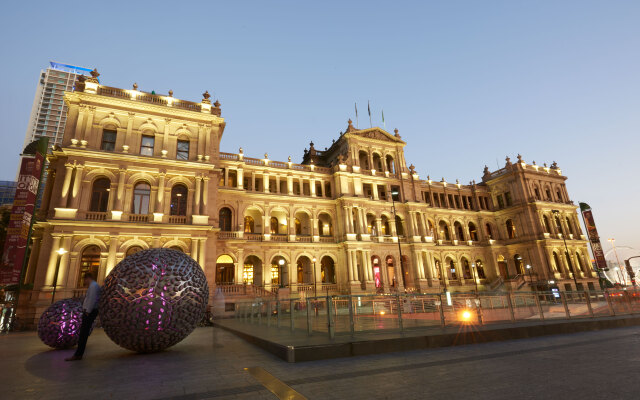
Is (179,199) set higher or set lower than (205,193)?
lower

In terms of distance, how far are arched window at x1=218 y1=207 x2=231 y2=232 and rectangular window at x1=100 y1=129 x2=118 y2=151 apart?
10.9 metres

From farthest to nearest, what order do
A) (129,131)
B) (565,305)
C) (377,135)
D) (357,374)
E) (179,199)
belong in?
(377,135)
(179,199)
(129,131)
(565,305)
(357,374)

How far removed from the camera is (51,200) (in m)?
21.6

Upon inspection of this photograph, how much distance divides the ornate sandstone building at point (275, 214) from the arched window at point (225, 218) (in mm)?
105

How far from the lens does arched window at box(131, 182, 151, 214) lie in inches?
927

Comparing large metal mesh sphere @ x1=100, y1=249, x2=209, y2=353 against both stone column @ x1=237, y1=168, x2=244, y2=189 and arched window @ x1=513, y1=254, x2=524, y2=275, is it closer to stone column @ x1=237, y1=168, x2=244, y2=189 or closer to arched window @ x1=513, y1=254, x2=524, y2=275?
stone column @ x1=237, y1=168, x2=244, y2=189

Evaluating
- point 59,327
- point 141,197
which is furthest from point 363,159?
point 59,327

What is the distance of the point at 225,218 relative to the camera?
31.3 metres

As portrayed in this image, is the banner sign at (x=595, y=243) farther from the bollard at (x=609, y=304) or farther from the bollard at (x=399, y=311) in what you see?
the bollard at (x=399, y=311)

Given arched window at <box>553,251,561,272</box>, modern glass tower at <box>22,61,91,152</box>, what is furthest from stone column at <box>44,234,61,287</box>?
modern glass tower at <box>22,61,91,152</box>

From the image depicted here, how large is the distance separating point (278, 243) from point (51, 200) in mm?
18490

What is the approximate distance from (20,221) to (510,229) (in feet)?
188

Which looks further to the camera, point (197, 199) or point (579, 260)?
point (579, 260)

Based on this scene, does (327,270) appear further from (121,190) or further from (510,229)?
(510,229)
